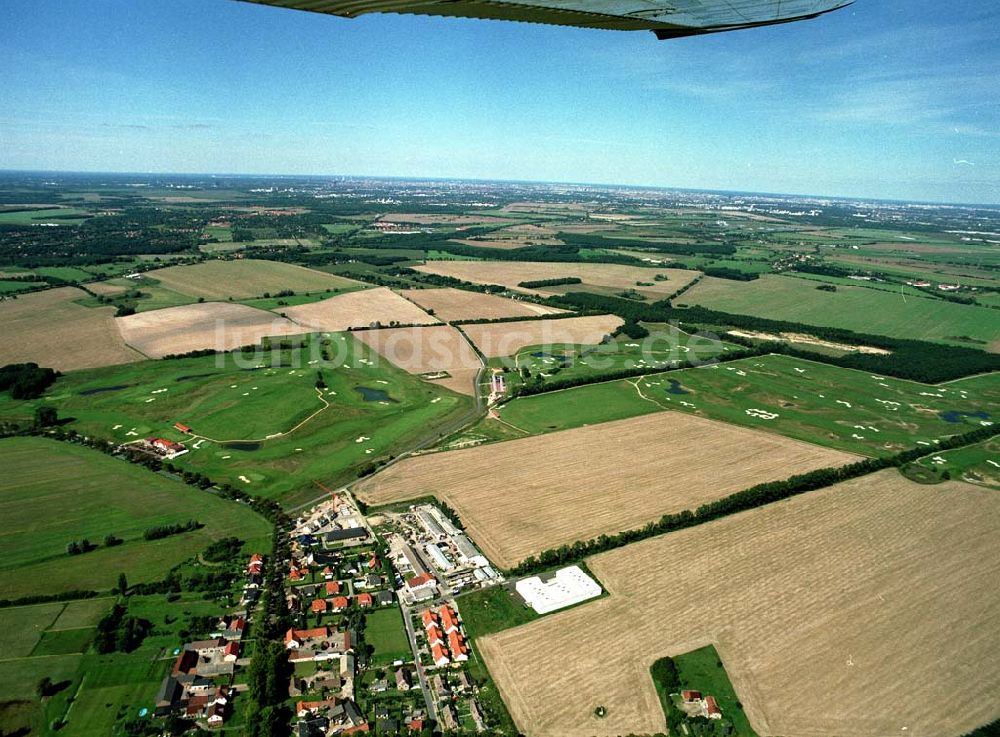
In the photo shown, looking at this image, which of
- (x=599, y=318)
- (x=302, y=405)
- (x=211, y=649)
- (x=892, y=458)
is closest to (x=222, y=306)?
(x=302, y=405)

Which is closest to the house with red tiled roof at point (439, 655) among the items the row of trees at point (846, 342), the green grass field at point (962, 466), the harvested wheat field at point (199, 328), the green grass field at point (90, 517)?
the green grass field at point (90, 517)

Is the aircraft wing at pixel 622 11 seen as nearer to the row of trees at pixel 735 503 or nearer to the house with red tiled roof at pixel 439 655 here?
the house with red tiled roof at pixel 439 655

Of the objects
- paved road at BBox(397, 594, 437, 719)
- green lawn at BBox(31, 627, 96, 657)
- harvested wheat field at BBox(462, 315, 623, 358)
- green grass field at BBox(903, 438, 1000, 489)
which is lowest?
paved road at BBox(397, 594, 437, 719)

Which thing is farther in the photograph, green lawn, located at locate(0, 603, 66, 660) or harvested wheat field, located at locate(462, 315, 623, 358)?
harvested wheat field, located at locate(462, 315, 623, 358)

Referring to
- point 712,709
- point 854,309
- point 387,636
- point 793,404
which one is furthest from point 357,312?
point 854,309

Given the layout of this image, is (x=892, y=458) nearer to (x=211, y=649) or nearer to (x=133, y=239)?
(x=211, y=649)

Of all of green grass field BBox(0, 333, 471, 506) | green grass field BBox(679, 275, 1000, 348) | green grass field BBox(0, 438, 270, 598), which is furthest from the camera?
green grass field BBox(679, 275, 1000, 348)

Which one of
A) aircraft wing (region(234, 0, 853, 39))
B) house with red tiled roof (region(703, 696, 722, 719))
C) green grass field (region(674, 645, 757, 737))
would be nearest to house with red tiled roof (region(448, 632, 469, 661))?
green grass field (region(674, 645, 757, 737))

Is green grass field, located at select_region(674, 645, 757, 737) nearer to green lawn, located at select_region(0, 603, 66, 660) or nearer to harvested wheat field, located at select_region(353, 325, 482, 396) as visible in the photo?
green lawn, located at select_region(0, 603, 66, 660)
